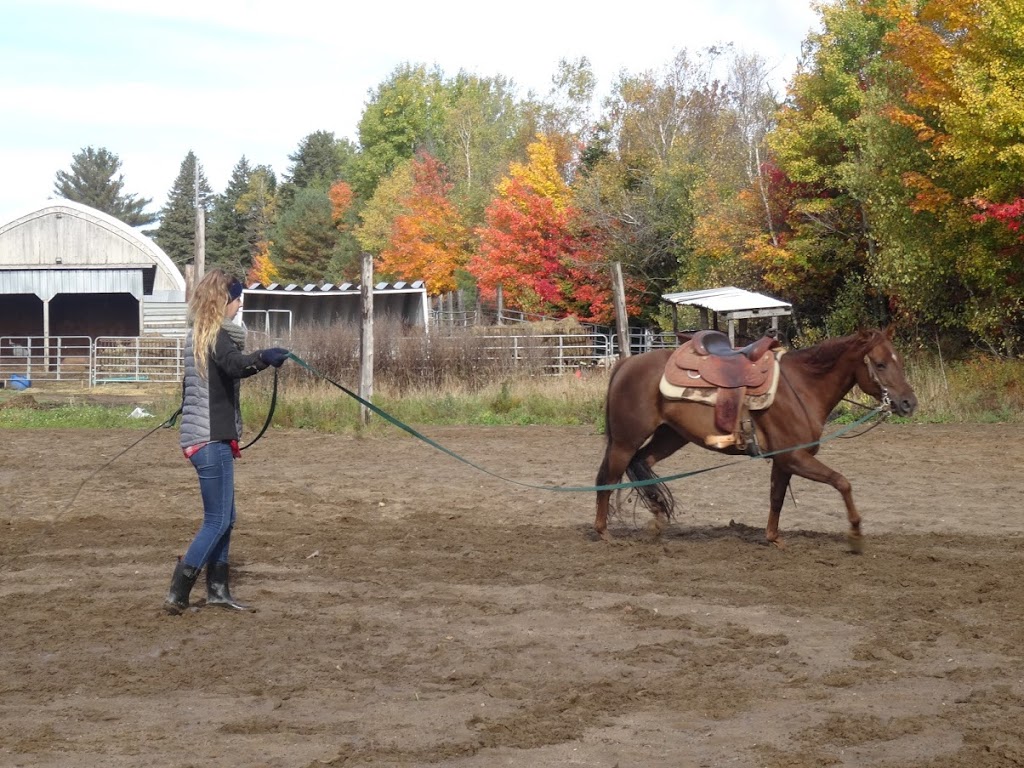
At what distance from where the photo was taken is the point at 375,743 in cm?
482

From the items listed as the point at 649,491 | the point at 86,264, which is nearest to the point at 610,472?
the point at 649,491

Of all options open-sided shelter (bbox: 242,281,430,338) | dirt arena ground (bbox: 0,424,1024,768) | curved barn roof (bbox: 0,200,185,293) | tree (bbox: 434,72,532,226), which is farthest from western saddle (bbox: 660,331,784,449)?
tree (bbox: 434,72,532,226)

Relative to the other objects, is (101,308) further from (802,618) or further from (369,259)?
(802,618)

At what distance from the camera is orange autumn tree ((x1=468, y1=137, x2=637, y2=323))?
3888 centimetres

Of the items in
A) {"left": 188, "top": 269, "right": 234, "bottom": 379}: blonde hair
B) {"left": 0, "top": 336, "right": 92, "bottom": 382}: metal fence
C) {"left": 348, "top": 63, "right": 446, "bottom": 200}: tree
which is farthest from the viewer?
{"left": 348, "top": 63, "right": 446, "bottom": 200}: tree

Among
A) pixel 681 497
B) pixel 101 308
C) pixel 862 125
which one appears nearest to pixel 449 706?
pixel 681 497

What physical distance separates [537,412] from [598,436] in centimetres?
295

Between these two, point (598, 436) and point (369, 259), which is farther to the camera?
point (369, 259)

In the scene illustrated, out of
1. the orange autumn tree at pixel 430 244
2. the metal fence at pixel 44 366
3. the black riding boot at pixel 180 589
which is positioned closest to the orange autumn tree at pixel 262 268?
the orange autumn tree at pixel 430 244

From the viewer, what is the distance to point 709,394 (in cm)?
921

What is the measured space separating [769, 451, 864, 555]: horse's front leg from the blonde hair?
177 inches

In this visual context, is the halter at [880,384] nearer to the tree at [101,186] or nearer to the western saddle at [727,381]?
the western saddle at [727,381]

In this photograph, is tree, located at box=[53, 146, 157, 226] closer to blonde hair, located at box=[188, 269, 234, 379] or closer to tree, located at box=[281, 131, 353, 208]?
tree, located at box=[281, 131, 353, 208]

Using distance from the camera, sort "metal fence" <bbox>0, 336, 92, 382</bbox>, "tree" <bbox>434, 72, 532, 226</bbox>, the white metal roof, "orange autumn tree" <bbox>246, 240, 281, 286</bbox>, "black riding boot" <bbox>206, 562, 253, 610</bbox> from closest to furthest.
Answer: "black riding boot" <bbox>206, 562, 253, 610</bbox> → the white metal roof → "metal fence" <bbox>0, 336, 92, 382</bbox> → "tree" <bbox>434, 72, 532, 226</bbox> → "orange autumn tree" <bbox>246, 240, 281, 286</bbox>
